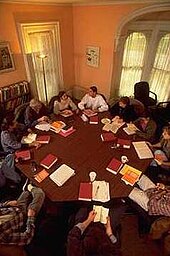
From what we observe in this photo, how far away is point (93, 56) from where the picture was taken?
4871 mm

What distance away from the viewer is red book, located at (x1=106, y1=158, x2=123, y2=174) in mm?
2449

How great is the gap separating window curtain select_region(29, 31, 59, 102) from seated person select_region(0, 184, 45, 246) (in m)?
2.99

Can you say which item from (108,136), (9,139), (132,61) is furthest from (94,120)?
(132,61)

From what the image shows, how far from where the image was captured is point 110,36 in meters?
4.38

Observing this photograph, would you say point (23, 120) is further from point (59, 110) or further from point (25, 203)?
point (25, 203)

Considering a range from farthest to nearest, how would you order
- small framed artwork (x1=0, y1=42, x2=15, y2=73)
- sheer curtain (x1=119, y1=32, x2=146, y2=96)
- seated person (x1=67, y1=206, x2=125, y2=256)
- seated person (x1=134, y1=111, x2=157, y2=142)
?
sheer curtain (x1=119, y1=32, x2=146, y2=96), small framed artwork (x1=0, y1=42, x2=15, y2=73), seated person (x1=134, y1=111, x2=157, y2=142), seated person (x1=67, y1=206, x2=125, y2=256)

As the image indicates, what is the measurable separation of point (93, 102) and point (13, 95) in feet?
5.32

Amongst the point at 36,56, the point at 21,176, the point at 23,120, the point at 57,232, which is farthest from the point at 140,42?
the point at 57,232

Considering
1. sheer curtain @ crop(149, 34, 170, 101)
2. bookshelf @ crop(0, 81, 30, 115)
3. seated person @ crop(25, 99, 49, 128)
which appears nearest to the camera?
seated person @ crop(25, 99, 49, 128)

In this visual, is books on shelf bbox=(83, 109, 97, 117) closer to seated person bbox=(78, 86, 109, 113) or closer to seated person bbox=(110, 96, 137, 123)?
seated person bbox=(78, 86, 109, 113)

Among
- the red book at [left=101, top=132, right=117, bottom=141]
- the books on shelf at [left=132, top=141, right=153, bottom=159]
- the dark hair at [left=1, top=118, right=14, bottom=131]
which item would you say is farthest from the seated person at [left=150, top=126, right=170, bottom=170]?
the dark hair at [left=1, top=118, right=14, bottom=131]

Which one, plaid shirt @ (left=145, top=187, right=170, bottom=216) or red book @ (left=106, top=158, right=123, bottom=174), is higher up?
red book @ (left=106, top=158, right=123, bottom=174)

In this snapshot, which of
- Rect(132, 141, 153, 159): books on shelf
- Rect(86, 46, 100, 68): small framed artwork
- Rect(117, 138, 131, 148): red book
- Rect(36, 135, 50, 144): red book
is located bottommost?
Rect(132, 141, 153, 159): books on shelf

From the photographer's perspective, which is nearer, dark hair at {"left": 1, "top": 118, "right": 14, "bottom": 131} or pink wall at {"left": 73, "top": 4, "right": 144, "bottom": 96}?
dark hair at {"left": 1, "top": 118, "right": 14, "bottom": 131}
